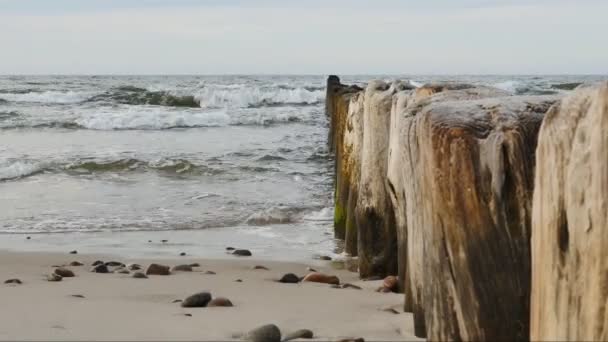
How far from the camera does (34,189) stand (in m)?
10.8

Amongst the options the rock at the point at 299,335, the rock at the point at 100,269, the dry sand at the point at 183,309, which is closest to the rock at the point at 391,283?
the dry sand at the point at 183,309

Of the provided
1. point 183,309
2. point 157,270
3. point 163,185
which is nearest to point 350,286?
point 183,309

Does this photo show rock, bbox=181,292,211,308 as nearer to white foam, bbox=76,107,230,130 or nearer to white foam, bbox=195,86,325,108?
white foam, bbox=76,107,230,130

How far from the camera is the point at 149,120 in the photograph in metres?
24.2

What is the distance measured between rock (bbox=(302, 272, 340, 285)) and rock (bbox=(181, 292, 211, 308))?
107 centimetres

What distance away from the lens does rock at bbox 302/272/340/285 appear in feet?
17.2

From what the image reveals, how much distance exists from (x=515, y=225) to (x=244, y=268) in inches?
151

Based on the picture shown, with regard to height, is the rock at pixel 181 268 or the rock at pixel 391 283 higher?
the rock at pixel 391 283

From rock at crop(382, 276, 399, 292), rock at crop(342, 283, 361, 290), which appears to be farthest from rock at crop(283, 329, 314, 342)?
rock at crop(342, 283, 361, 290)

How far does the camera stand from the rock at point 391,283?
15.4ft

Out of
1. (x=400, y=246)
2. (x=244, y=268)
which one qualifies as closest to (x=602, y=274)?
(x=400, y=246)

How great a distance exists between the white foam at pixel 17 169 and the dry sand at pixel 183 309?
245 inches

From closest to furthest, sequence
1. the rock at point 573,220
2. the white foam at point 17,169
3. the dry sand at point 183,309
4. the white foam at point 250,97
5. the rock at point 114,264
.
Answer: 1. the rock at point 573,220
2. the dry sand at point 183,309
3. the rock at point 114,264
4. the white foam at point 17,169
5. the white foam at point 250,97

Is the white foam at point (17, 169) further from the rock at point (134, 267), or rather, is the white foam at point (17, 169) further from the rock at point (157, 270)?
the rock at point (157, 270)
